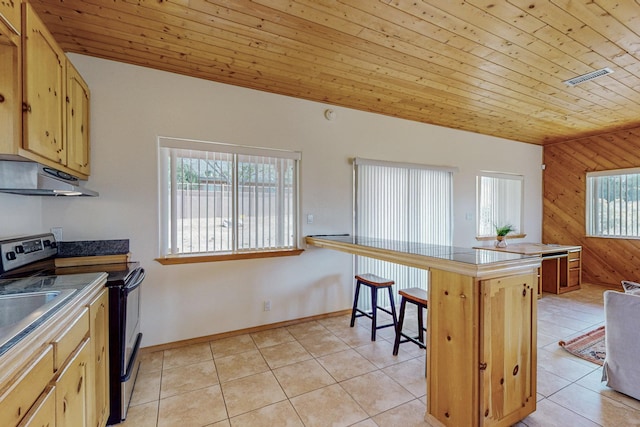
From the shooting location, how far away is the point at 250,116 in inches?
125

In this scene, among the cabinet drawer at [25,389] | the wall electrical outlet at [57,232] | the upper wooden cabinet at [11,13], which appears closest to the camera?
the cabinet drawer at [25,389]

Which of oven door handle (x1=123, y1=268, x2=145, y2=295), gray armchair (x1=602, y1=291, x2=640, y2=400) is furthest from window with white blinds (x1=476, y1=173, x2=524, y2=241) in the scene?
oven door handle (x1=123, y1=268, x2=145, y2=295)

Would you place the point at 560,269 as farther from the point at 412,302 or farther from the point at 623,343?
the point at 412,302

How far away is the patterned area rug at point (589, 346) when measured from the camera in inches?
104

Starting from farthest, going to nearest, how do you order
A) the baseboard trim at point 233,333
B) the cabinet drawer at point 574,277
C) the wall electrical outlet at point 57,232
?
the cabinet drawer at point 574,277, the baseboard trim at point 233,333, the wall electrical outlet at point 57,232

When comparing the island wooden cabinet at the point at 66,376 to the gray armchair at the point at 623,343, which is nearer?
the island wooden cabinet at the point at 66,376

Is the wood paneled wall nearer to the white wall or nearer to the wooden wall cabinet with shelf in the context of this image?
the white wall

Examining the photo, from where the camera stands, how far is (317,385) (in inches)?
87.7

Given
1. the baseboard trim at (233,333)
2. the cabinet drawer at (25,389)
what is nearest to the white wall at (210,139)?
the baseboard trim at (233,333)

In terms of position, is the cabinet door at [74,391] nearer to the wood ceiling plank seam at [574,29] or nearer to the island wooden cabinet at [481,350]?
the island wooden cabinet at [481,350]

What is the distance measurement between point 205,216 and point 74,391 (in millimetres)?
1852

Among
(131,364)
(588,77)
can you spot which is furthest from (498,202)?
(131,364)

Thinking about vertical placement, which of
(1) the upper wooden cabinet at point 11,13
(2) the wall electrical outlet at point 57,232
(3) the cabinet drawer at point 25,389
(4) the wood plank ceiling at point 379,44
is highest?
(4) the wood plank ceiling at point 379,44

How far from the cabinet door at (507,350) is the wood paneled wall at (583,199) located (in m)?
4.85
